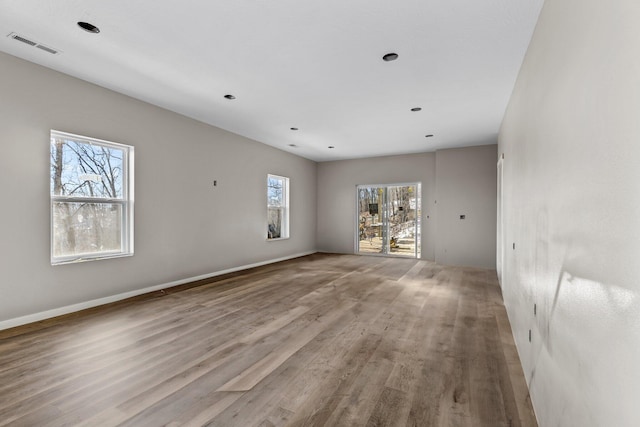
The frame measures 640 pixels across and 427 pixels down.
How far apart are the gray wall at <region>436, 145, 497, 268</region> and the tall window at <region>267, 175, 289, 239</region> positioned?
3.87 m

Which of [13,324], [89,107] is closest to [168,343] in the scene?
[13,324]

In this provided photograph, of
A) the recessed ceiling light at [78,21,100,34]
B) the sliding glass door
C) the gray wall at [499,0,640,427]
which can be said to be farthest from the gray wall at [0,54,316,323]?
the gray wall at [499,0,640,427]

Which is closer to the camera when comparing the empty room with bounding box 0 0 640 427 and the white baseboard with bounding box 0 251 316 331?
the empty room with bounding box 0 0 640 427

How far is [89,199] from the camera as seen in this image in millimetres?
3928

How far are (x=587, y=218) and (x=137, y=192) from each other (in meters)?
4.94

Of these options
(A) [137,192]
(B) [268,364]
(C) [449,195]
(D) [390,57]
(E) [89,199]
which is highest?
(D) [390,57]

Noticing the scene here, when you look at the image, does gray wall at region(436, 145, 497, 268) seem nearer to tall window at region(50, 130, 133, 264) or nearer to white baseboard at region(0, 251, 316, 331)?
white baseboard at region(0, 251, 316, 331)

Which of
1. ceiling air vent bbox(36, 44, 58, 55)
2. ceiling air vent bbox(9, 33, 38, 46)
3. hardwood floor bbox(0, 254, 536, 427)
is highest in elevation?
ceiling air vent bbox(36, 44, 58, 55)

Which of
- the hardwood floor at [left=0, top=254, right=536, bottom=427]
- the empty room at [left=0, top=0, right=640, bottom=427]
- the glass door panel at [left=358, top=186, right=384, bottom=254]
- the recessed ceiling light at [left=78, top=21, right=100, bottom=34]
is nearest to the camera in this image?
the empty room at [left=0, top=0, right=640, bottom=427]

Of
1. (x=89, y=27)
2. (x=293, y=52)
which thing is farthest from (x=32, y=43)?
(x=293, y=52)

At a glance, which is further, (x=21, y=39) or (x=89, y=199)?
(x=89, y=199)

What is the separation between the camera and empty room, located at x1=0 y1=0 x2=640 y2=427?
3.90 ft

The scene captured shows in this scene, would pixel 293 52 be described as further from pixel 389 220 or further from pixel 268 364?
pixel 389 220

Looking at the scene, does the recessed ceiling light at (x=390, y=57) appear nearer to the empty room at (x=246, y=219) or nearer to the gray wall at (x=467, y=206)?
the empty room at (x=246, y=219)
